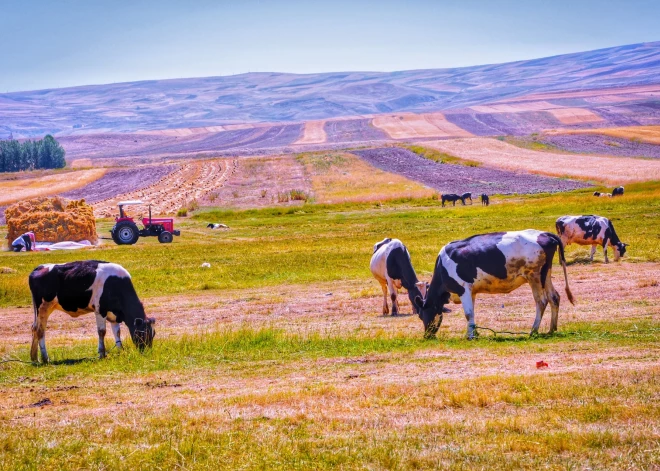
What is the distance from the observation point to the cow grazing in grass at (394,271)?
71.7ft

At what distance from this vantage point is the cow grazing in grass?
2186cm

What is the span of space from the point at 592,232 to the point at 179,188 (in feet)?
203

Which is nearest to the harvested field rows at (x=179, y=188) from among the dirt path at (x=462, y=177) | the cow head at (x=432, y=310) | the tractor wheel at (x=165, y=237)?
the tractor wheel at (x=165, y=237)

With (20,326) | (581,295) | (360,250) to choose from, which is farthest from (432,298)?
(360,250)

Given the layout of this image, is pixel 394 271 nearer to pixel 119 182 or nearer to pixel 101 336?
pixel 101 336

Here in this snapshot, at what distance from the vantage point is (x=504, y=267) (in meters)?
17.0

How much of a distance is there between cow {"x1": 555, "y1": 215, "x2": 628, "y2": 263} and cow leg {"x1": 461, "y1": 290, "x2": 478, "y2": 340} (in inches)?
579

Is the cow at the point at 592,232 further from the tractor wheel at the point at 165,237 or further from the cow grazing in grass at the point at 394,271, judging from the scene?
the tractor wheel at the point at 165,237

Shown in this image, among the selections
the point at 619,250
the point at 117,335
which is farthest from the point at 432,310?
the point at 619,250

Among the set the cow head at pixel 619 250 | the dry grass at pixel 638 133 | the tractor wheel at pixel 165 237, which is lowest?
the tractor wheel at pixel 165 237

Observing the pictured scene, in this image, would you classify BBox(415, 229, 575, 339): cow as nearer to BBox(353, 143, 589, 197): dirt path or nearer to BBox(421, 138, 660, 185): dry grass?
BBox(353, 143, 589, 197): dirt path

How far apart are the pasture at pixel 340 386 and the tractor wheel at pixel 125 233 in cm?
1784

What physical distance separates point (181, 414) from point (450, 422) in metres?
3.64

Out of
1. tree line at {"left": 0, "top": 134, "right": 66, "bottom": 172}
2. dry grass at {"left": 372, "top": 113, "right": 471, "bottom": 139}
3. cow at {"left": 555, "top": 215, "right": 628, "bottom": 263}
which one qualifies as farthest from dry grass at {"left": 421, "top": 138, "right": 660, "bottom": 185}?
tree line at {"left": 0, "top": 134, "right": 66, "bottom": 172}
